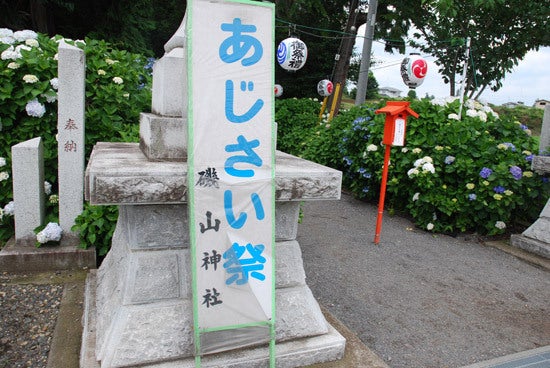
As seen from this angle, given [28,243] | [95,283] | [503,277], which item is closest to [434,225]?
[503,277]

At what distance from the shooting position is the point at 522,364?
8.59 ft

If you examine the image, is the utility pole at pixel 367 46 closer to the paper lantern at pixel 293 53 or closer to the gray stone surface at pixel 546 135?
the paper lantern at pixel 293 53

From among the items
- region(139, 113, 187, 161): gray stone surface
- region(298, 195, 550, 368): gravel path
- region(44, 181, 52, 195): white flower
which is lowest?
region(298, 195, 550, 368): gravel path

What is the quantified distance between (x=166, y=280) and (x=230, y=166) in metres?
0.65

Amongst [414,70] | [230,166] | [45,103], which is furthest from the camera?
[414,70]

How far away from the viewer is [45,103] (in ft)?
13.6

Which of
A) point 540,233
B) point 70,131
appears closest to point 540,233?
point 540,233

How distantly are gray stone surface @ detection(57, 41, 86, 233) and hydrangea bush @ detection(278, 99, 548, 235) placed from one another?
3922 mm

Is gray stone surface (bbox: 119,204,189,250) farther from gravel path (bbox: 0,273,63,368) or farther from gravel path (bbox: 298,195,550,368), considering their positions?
gravel path (bbox: 298,195,550,368)

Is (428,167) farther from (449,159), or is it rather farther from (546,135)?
(546,135)

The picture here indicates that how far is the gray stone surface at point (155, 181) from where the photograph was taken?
1742 mm

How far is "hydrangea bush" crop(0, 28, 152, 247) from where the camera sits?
3.97 meters

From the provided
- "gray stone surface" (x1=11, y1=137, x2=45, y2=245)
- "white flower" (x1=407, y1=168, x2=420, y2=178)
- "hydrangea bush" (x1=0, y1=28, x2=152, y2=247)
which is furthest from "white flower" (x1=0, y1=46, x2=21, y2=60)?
"white flower" (x1=407, y1=168, x2=420, y2=178)

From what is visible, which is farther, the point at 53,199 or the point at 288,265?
the point at 53,199
